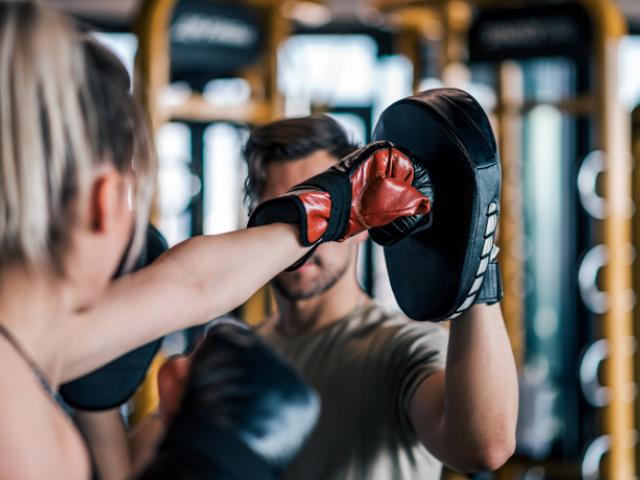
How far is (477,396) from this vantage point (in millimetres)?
1547

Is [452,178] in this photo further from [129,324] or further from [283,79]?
[283,79]

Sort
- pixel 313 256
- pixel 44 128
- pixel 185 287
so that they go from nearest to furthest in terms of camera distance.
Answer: pixel 44 128
pixel 185 287
pixel 313 256

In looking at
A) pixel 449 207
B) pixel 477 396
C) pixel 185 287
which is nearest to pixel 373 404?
pixel 477 396

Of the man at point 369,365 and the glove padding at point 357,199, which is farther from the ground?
the glove padding at point 357,199

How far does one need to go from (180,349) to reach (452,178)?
165 inches

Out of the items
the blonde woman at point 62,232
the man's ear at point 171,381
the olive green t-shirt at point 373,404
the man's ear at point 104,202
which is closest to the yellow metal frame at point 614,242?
the olive green t-shirt at point 373,404

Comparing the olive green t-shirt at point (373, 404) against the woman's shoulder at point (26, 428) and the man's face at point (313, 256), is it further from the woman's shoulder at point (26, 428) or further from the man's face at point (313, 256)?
the woman's shoulder at point (26, 428)

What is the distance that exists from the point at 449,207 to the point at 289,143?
1.94 feet

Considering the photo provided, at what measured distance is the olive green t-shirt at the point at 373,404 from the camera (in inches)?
68.6

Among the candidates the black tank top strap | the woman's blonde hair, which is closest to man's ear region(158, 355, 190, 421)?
the black tank top strap

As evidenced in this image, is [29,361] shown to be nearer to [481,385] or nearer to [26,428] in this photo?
[26,428]

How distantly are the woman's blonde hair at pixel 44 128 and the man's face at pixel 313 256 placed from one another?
92 centimetres

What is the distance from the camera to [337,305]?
2031 mm

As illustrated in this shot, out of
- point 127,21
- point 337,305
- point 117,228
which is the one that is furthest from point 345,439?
point 127,21
